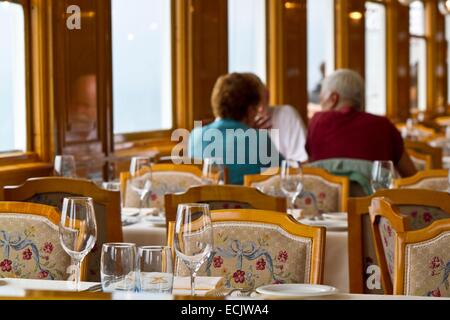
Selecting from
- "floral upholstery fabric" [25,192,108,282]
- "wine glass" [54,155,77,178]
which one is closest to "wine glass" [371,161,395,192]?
"floral upholstery fabric" [25,192,108,282]

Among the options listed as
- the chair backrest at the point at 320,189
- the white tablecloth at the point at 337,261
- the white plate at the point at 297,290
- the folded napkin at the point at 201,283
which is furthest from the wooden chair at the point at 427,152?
the white plate at the point at 297,290

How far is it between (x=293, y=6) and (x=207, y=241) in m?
7.41

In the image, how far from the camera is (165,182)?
536 centimetres

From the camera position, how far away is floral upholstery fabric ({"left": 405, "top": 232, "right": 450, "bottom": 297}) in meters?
2.61

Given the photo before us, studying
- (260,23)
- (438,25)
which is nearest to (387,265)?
(260,23)

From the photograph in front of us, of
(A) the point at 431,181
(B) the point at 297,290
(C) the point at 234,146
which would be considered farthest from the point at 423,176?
(B) the point at 297,290

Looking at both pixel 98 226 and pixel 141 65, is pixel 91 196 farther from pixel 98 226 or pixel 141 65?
pixel 141 65

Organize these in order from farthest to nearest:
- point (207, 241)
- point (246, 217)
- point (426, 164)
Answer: point (426, 164) → point (246, 217) → point (207, 241)

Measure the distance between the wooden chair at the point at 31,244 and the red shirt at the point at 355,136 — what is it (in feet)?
9.66

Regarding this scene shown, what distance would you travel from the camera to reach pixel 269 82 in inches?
363

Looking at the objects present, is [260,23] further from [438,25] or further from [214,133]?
[438,25]

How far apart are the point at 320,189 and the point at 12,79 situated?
1858 mm

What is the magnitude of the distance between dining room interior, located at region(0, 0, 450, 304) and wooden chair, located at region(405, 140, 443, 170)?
16 mm

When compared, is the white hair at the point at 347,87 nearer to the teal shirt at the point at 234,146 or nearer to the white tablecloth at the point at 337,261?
the teal shirt at the point at 234,146
